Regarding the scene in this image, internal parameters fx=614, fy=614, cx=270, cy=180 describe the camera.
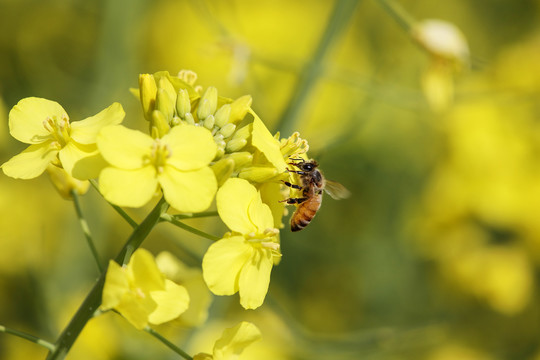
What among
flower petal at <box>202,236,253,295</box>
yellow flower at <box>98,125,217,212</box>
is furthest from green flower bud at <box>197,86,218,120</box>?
flower petal at <box>202,236,253,295</box>

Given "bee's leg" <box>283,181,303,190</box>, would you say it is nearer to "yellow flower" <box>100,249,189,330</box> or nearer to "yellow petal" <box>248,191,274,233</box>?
"yellow petal" <box>248,191,274,233</box>

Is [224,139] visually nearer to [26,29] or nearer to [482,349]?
[482,349]

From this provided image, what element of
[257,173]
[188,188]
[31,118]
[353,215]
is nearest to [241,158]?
[257,173]

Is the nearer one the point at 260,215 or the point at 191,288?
the point at 260,215

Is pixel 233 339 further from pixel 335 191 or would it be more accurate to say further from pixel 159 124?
pixel 335 191

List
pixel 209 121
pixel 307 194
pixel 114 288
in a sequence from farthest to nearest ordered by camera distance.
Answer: pixel 307 194 < pixel 209 121 < pixel 114 288

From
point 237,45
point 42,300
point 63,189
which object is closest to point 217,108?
point 63,189

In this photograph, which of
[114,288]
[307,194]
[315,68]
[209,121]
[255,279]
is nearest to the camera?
[114,288]
